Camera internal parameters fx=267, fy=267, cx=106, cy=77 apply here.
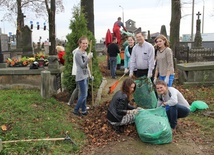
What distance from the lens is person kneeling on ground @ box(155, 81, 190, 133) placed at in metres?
4.48

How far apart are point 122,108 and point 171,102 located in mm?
821

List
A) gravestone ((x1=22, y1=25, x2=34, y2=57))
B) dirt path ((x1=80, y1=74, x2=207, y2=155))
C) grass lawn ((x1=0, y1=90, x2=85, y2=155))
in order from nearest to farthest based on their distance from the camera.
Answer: dirt path ((x1=80, y1=74, x2=207, y2=155)) < grass lawn ((x1=0, y1=90, x2=85, y2=155)) < gravestone ((x1=22, y1=25, x2=34, y2=57))

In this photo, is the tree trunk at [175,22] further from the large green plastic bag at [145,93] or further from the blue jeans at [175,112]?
the blue jeans at [175,112]

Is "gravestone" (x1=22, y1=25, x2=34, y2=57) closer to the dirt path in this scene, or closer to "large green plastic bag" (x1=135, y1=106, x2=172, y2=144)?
the dirt path

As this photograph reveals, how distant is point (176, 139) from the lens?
14.8ft

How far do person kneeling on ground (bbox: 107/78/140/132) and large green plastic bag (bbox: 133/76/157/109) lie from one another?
0.97 m

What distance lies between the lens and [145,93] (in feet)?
18.2

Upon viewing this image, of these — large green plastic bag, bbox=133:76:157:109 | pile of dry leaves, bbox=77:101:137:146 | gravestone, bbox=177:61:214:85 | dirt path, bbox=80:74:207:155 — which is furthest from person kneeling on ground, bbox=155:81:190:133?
gravestone, bbox=177:61:214:85

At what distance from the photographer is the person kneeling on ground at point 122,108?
4.51 metres

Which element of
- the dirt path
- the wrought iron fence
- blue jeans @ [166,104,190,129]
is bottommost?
the dirt path

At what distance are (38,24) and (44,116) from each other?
96.8 ft

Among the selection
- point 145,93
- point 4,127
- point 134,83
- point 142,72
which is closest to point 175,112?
point 134,83

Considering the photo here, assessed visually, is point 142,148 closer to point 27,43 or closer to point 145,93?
point 145,93

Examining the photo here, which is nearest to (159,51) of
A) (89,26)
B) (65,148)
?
(65,148)
